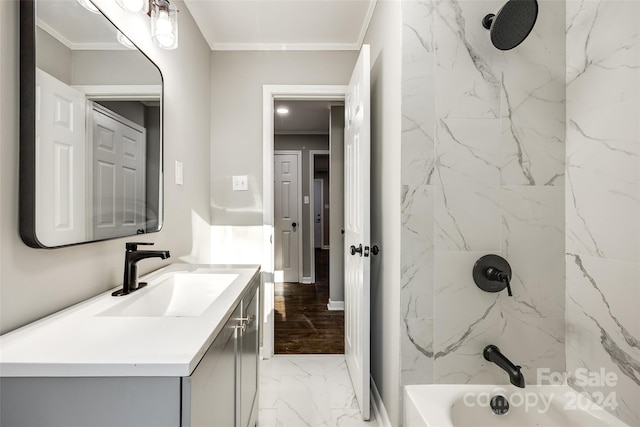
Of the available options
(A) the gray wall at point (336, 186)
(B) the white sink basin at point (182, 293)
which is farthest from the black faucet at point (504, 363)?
(A) the gray wall at point (336, 186)

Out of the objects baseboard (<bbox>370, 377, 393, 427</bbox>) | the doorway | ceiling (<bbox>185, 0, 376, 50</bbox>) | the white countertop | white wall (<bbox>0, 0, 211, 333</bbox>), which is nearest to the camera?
the white countertop

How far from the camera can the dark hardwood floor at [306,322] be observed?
2652 mm

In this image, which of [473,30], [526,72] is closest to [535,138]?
[526,72]

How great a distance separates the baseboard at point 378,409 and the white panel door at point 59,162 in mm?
1578

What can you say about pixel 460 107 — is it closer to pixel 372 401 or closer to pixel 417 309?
pixel 417 309

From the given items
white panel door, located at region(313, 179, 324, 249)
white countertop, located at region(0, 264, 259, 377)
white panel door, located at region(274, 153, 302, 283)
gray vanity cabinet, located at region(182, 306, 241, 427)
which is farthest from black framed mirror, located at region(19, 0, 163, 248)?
white panel door, located at region(313, 179, 324, 249)

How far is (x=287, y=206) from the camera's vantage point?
16.3ft

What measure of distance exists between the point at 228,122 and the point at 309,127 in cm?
233

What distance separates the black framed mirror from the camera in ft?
2.77

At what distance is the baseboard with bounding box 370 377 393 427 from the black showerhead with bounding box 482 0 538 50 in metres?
1.75

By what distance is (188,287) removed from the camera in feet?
4.66

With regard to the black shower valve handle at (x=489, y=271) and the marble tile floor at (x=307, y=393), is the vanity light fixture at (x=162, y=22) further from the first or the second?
the marble tile floor at (x=307, y=393)

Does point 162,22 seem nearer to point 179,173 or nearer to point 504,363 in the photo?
point 179,173

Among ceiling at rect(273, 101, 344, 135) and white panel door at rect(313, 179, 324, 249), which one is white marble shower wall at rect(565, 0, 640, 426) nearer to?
ceiling at rect(273, 101, 344, 135)
